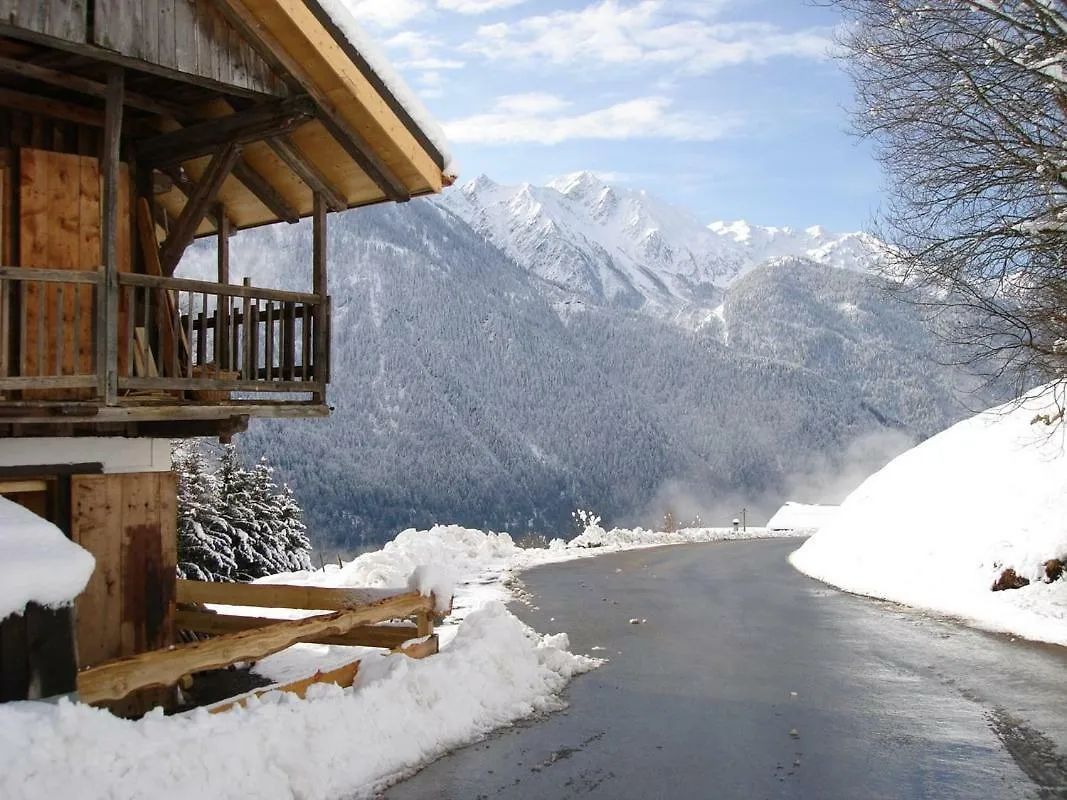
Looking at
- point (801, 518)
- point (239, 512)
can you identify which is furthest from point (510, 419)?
point (239, 512)

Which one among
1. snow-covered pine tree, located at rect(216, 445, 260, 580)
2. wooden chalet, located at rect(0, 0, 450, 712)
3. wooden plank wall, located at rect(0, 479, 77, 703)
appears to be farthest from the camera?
snow-covered pine tree, located at rect(216, 445, 260, 580)

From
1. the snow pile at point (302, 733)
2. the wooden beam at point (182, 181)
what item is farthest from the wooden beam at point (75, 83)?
the snow pile at point (302, 733)

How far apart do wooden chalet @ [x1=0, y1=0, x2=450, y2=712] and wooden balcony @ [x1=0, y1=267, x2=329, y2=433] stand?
2cm

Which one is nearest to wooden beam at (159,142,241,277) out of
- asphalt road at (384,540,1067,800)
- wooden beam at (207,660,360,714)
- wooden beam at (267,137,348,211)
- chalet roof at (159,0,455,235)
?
wooden beam at (267,137,348,211)

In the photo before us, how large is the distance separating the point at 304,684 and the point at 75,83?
5143 millimetres

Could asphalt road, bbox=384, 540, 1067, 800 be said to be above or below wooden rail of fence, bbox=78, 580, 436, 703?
below

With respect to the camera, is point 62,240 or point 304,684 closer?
point 304,684

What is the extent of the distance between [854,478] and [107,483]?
7306 inches

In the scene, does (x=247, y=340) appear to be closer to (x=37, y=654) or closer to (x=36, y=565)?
(x=36, y=565)

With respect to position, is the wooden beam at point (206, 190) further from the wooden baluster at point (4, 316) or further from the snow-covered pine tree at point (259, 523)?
the snow-covered pine tree at point (259, 523)

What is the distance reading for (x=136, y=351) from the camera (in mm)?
8680

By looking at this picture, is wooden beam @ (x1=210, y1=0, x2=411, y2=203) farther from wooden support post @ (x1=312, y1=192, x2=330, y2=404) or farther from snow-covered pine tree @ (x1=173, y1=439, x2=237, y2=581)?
snow-covered pine tree @ (x1=173, y1=439, x2=237, y2=581)

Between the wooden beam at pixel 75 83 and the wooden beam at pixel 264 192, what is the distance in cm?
145

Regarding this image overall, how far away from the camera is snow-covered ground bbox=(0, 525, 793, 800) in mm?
5172
